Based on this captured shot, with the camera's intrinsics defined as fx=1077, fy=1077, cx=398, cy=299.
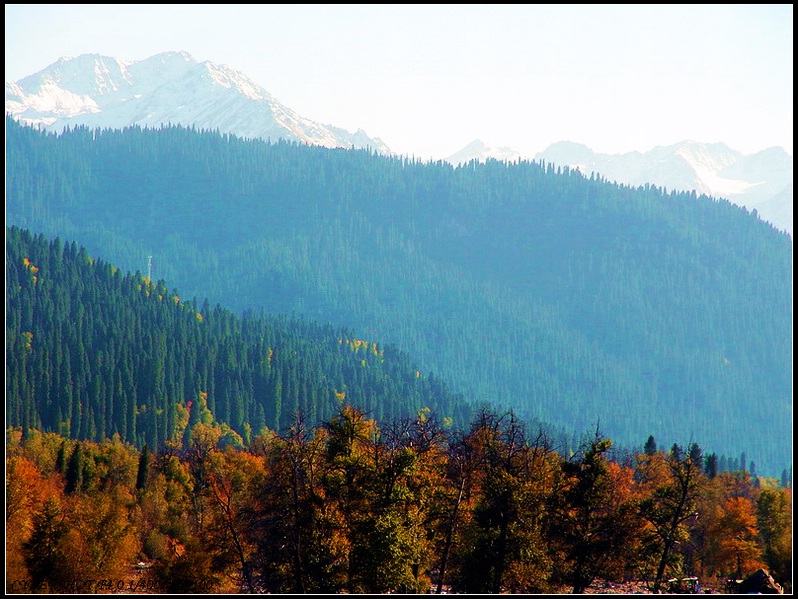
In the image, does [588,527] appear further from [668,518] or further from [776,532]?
[776,532]

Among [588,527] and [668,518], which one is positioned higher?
[668,518]

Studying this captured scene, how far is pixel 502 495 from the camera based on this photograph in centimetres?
7856

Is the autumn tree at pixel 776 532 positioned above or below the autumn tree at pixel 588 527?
below

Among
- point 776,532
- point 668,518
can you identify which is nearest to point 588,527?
point 668,518

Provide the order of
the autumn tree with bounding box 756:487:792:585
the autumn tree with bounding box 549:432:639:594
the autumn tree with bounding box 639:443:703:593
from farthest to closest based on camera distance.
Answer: the autumn tree with bounding box 756:487:792:585
the autumn tree with bounding box 639:443:703:593
the autumn tree with bounding box 549:432:639:594

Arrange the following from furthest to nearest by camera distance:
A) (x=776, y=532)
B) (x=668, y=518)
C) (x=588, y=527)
Answer: (x=776, y=532) → (x=668, y=518) → (x=588, y=527)

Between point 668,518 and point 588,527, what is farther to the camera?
point 668,518

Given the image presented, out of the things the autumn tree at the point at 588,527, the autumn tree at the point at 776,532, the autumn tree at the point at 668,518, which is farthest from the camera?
the autumn tree at the point at 776,532

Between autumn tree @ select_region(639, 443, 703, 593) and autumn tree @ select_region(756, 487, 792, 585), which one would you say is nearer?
autumn tree @ select_region(639, 443, 703, 593)

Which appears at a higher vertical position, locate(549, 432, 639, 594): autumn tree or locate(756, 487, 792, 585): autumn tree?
locate(549, 432, 639, 594): autumn tree

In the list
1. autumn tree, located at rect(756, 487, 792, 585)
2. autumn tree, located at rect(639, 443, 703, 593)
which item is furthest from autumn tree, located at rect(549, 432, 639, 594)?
autumn tree, located at rect(756, 487, 792, 585)

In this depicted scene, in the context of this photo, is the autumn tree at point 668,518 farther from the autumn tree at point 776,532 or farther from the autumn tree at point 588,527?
the autumn tree at point 776,532

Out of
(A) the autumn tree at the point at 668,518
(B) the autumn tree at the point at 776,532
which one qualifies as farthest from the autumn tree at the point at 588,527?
(B) the autumn tree at the point at 776,532

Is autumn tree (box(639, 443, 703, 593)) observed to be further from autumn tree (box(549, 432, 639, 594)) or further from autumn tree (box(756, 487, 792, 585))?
autumn tree (box(756, 487, 792, 585))
